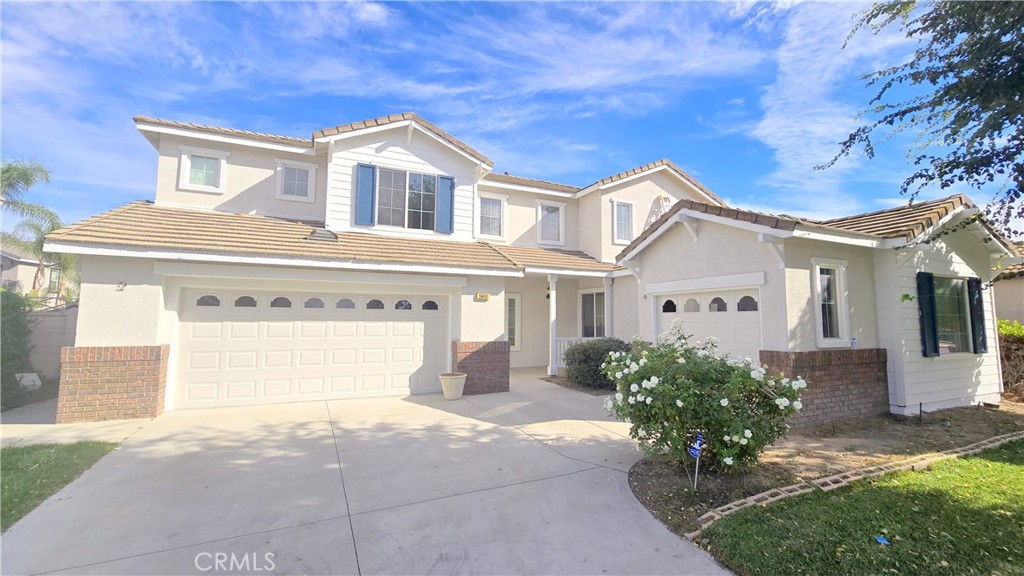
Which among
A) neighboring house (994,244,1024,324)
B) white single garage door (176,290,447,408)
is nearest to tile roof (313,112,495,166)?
white single garage door (176,290,447,408)

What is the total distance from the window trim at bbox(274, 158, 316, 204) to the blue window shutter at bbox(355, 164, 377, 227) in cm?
196

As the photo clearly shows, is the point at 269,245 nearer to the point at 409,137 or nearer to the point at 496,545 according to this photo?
the point at 409,137

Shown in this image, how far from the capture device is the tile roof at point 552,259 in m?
12.3

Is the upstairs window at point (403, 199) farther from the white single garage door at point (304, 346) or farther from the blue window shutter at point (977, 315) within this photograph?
the blue window shutter at point (977, 315)

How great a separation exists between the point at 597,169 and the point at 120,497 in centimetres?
1491

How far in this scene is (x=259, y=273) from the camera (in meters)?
8.25

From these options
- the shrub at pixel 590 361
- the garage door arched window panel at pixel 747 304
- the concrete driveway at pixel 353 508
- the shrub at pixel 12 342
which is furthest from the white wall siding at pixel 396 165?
the garage door arched window panel at pixel 747 304

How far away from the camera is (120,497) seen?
167 inches

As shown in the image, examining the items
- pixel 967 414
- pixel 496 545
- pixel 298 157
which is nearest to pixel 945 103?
pixel 967 414

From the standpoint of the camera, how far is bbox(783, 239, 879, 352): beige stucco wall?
23.1ft

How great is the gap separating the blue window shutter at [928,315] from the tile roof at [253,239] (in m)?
8.02

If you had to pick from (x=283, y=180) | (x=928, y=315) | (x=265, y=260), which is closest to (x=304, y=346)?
(x=265, y=260)

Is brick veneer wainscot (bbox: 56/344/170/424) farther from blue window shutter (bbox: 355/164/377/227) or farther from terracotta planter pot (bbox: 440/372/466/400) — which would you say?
terracotta planter pot (bbox: 440/372/466/400)

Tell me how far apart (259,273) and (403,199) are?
164 inches
